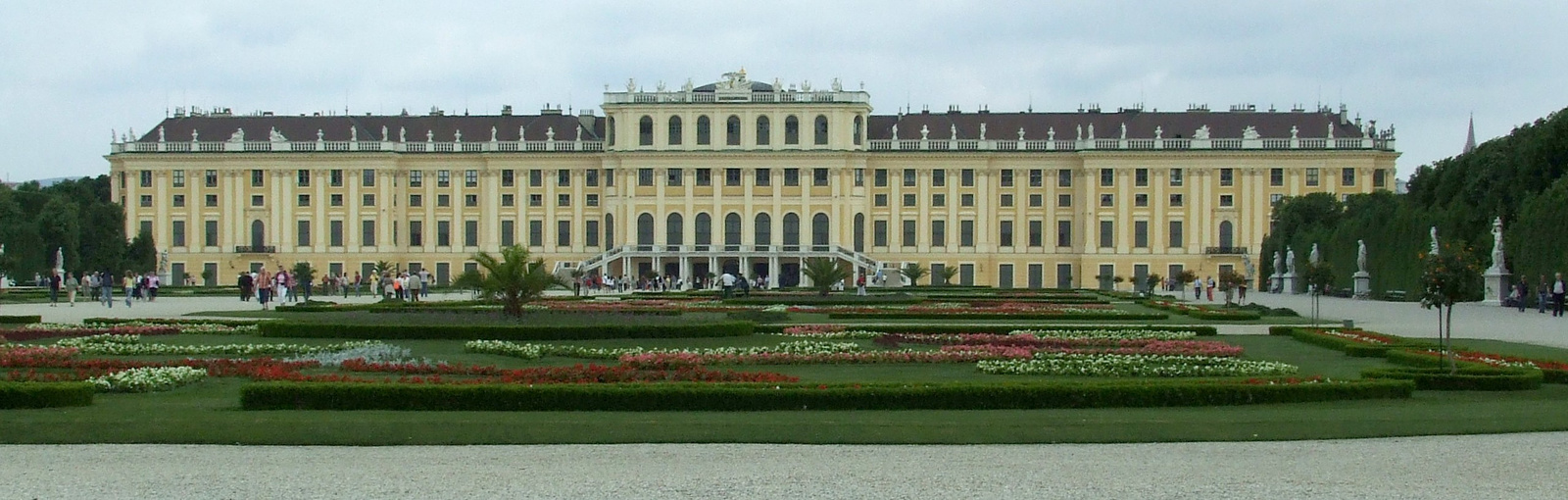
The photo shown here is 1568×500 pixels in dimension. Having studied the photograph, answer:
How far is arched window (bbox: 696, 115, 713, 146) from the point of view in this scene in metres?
81.0

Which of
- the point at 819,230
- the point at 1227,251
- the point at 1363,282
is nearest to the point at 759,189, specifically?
the point at 819,230

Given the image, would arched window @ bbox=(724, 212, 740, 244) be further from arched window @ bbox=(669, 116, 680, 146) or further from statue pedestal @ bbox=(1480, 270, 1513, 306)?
statue pedestal @ bbox=(1480, 270, 1513, 306)

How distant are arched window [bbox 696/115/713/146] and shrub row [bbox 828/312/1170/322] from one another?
47.8 m

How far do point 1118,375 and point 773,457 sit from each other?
759 cm

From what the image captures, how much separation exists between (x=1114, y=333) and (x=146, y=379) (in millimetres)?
15337

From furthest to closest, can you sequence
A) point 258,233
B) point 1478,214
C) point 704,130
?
point 258,233, point 704,130, point 1478,214

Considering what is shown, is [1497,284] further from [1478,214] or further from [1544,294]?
[1478,214]

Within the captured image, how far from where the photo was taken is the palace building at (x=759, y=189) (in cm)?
8025

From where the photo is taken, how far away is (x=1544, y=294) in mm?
36750

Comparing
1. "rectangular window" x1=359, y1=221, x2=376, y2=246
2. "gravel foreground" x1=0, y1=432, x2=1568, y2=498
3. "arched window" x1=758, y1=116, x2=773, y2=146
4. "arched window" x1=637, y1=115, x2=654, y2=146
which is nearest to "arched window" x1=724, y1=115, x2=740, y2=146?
"arched window" x1=758, y1=116, x2=773, y2=146

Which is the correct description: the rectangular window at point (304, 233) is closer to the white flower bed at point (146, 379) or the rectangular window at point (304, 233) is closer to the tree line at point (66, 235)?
the tree line at point (66, 235)

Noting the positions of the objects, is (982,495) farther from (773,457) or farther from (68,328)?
(68,328)

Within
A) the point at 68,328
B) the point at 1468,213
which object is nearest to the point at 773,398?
the point at 68,328

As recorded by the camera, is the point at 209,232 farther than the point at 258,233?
No
